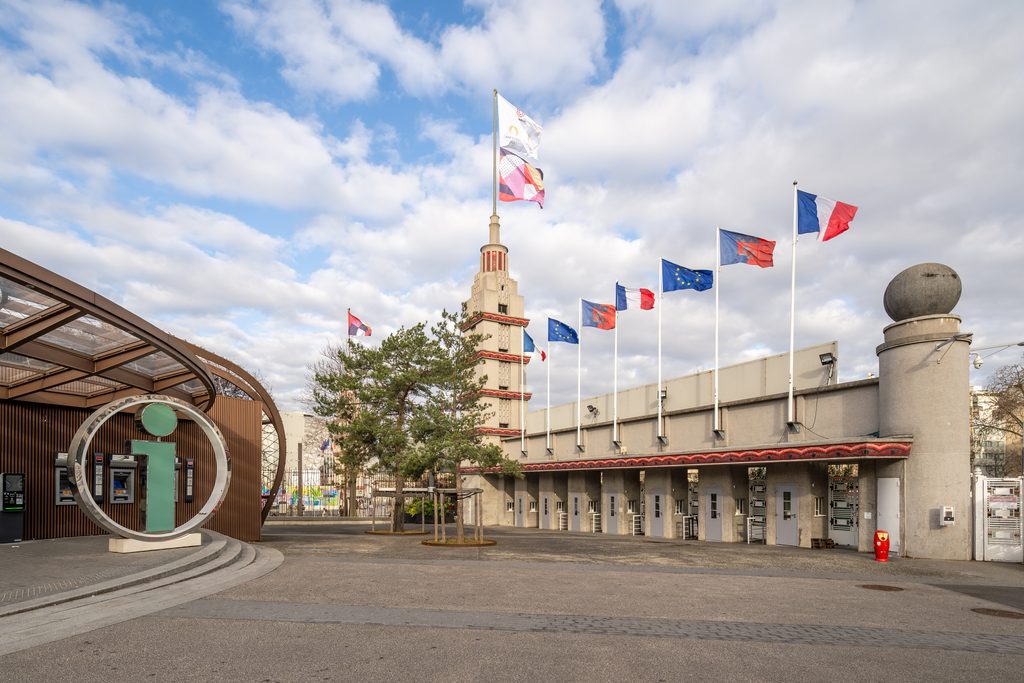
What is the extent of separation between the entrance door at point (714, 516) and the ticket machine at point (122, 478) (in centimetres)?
2103

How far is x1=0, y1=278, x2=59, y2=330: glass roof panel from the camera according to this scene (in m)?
11.7

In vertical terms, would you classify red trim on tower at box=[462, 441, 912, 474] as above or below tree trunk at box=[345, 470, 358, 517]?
above

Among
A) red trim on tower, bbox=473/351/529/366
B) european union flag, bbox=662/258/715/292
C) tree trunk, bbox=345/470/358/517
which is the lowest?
tree trunk, bbox=345/470/358/517

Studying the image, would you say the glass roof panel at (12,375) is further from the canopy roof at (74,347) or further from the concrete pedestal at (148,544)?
the concrete pedestal at (148,544)

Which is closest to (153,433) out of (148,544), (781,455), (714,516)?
(148,544)

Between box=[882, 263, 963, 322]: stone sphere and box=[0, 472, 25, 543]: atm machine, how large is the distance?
86.1 feet

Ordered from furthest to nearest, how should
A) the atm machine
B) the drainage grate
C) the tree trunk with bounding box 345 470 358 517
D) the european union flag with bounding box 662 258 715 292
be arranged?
1. the tree trunk with bounding box 345 470 358 517
2. the european union flag with bounding box 662 258 715 292
3. the atm machine
4. the drainage grate

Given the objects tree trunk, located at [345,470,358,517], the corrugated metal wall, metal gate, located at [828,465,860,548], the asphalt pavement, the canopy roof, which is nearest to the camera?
the asphalt pavement

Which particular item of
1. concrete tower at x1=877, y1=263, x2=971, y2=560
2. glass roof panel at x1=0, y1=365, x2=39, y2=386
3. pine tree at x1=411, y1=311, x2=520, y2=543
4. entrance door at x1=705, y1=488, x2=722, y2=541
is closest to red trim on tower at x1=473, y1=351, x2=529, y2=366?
pine tree at x1=411, y1=311, x2=520, y2=543

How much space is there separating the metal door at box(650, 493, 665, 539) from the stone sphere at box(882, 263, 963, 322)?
12.9 meters

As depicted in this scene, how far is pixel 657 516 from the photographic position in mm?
30531

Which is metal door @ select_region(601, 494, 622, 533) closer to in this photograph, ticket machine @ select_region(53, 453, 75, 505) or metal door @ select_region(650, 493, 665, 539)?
metal door @ select_region(650, 493, 665, 539)

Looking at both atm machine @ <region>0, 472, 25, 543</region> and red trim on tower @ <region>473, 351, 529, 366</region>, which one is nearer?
atm machine @ <region>0, 472, 25, 543</region>

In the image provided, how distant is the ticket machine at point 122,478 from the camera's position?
22094 mm
